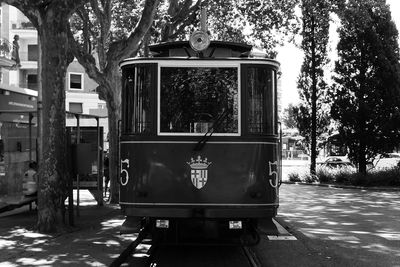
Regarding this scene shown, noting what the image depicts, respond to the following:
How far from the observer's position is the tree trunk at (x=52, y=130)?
960cm

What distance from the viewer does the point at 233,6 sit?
22.8m

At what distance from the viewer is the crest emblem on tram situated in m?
7.17

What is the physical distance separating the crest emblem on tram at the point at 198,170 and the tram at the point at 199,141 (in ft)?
0.05

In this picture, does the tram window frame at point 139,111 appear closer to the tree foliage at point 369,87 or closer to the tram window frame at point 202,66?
the tram window frame at point 202,66

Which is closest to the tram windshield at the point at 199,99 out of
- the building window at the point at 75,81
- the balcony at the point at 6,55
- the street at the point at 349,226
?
the street at the point at 349,226

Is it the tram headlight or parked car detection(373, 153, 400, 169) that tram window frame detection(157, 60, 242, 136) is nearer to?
the tram headlight

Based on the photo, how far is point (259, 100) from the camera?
24.0 feet

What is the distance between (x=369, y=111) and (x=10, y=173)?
61.6 feet

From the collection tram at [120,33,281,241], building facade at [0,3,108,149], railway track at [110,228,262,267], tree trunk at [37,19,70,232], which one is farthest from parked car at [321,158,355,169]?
building facade at [0,3,108,149]

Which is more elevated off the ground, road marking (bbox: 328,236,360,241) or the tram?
the tram

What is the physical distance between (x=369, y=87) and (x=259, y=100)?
2125 cm

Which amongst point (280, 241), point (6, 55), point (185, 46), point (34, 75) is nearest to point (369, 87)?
point (6, 55)

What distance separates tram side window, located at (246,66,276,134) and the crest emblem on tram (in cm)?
84

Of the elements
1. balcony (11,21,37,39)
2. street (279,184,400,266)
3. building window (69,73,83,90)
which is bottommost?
street (279,184,400,266)
